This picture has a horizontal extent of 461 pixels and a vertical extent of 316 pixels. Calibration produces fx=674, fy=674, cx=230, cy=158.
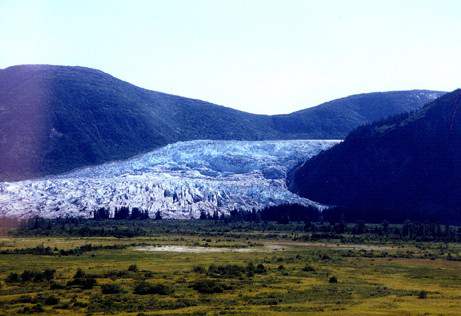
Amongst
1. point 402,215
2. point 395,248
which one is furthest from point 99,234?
point 402,215

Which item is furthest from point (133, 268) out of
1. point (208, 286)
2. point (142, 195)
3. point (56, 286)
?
point (142, 195)

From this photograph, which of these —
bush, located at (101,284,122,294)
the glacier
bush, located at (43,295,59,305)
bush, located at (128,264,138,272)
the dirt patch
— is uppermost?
the glacier

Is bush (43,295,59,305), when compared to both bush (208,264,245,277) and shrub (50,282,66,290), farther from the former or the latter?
bush (208,264,245,277)

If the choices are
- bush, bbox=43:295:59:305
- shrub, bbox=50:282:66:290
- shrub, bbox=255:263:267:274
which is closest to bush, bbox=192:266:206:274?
shrub, bbox=255:263:267:274

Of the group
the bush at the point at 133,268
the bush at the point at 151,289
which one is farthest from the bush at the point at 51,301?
the bush at the point at 133,268

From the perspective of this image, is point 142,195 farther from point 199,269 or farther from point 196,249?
point 199,269

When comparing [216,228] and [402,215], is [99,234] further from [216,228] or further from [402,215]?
[402,215]
